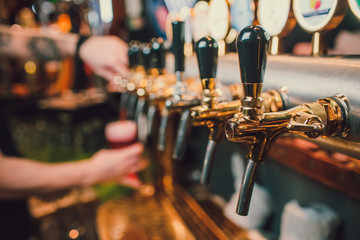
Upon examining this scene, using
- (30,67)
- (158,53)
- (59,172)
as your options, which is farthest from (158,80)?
(30,67)

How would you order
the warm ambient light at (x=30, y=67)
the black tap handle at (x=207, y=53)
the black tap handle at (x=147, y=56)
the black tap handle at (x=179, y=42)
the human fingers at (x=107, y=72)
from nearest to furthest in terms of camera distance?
the black tap handle at (x=207, y=53) → the black tap handle at (x=179, y=42) → the black tap handle at (x=147, y=56) → the human fingers at (x=107, y=72) → the warm ambient light at (x=30, y=67)

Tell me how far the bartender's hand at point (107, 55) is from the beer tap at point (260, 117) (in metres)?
1.19

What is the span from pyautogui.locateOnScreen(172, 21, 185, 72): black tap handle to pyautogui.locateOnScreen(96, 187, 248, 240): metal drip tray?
80 centimetres

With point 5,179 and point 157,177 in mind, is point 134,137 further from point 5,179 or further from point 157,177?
point 5,179

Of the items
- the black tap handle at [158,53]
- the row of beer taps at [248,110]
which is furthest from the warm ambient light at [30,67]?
the row of beer taps at [248,110]

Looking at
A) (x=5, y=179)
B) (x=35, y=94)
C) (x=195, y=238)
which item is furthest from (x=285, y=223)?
(x=35, y=94)

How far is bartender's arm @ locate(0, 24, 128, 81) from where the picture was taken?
1729mm

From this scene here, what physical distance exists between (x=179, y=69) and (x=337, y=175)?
2.09 ft

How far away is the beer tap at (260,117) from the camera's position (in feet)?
1.74

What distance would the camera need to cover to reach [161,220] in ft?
5.19

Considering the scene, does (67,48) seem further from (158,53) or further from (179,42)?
(179,42)

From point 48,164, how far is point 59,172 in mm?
165

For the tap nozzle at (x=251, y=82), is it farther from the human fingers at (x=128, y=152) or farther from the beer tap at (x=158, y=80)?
the human fingers at (x=128, y=152)

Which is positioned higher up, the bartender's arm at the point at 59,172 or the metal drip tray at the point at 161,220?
the bartender's arm at the point at 59,172
